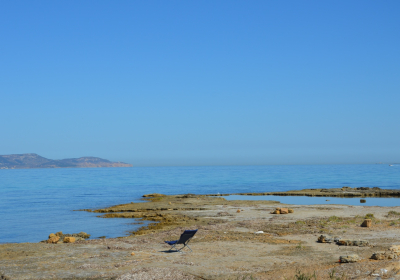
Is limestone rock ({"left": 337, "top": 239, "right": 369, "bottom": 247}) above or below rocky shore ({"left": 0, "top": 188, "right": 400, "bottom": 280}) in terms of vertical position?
above

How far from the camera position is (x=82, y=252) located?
15.3 meters

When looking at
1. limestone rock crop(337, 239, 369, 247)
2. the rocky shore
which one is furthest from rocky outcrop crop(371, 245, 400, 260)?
limestone rock crop(337, 239, 369, 247)

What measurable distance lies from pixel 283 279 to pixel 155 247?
22.8 ft

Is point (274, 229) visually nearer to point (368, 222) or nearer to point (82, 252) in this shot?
point (368, 222)

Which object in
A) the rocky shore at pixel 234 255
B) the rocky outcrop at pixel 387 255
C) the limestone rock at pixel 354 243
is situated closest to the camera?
the rocky shore at pixel 234 255

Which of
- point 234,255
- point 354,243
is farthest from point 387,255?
point 234,255

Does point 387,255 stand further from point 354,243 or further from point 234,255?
point 234,255

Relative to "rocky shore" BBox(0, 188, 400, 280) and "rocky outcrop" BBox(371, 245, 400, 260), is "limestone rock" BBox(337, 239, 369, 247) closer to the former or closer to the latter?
"rocky shore" BBox(0, 188, 400, 280)

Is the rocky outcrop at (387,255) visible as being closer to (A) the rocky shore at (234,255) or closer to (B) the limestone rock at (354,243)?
(A) the rocky shore at (234,255)

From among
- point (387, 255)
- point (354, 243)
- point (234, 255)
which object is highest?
point (387, 255)

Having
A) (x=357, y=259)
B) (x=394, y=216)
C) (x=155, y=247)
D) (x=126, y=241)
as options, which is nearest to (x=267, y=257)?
(x=357, y=259)

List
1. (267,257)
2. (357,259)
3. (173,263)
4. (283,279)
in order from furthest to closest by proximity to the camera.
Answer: (267,257)
(173,263)
(357,259)
(283,279)

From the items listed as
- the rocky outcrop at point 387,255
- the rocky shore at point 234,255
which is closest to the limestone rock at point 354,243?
the rocky shore at point 234,255

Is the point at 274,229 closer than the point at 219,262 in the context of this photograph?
No
